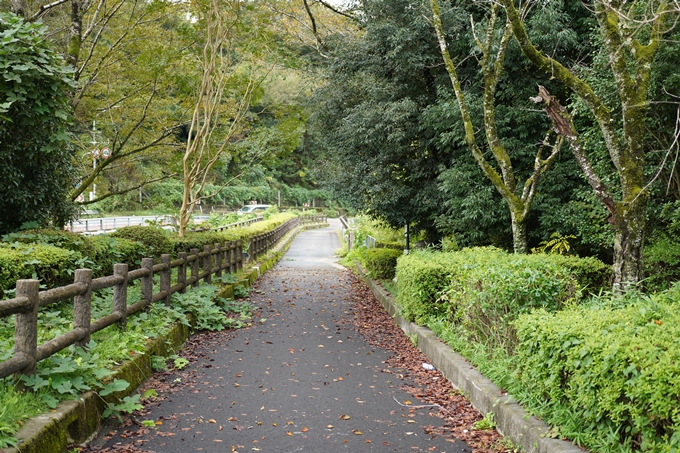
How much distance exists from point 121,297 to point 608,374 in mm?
5371

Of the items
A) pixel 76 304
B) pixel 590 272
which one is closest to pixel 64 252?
pixel 76 304

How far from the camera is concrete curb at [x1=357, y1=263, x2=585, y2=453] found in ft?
14.0

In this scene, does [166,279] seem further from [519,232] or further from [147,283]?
[519,232]

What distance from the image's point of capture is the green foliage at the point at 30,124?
8367 millimetres

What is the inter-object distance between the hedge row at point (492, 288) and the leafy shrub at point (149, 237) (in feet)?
18.6

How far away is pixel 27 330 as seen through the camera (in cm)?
454

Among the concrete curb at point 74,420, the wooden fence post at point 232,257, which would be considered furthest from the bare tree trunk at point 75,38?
the concrete curb at point 74,420

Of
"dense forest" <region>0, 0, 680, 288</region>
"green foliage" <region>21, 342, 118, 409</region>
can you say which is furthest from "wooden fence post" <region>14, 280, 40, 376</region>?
"dense forest" <region>0, 0, 680, 288</region>

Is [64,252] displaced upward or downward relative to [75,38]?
downward

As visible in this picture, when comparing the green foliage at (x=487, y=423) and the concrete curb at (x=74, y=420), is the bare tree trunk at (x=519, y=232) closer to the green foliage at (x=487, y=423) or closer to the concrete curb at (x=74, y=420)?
the green foliage at (x=487, y=423)

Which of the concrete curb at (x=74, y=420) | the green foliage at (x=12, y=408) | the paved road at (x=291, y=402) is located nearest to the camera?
the green foliage at (x=12, y=408)

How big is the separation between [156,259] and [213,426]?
7.55m

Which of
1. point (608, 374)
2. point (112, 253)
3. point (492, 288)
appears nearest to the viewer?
point (608, 374)

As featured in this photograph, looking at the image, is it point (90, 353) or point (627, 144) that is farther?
point (627, 144)
